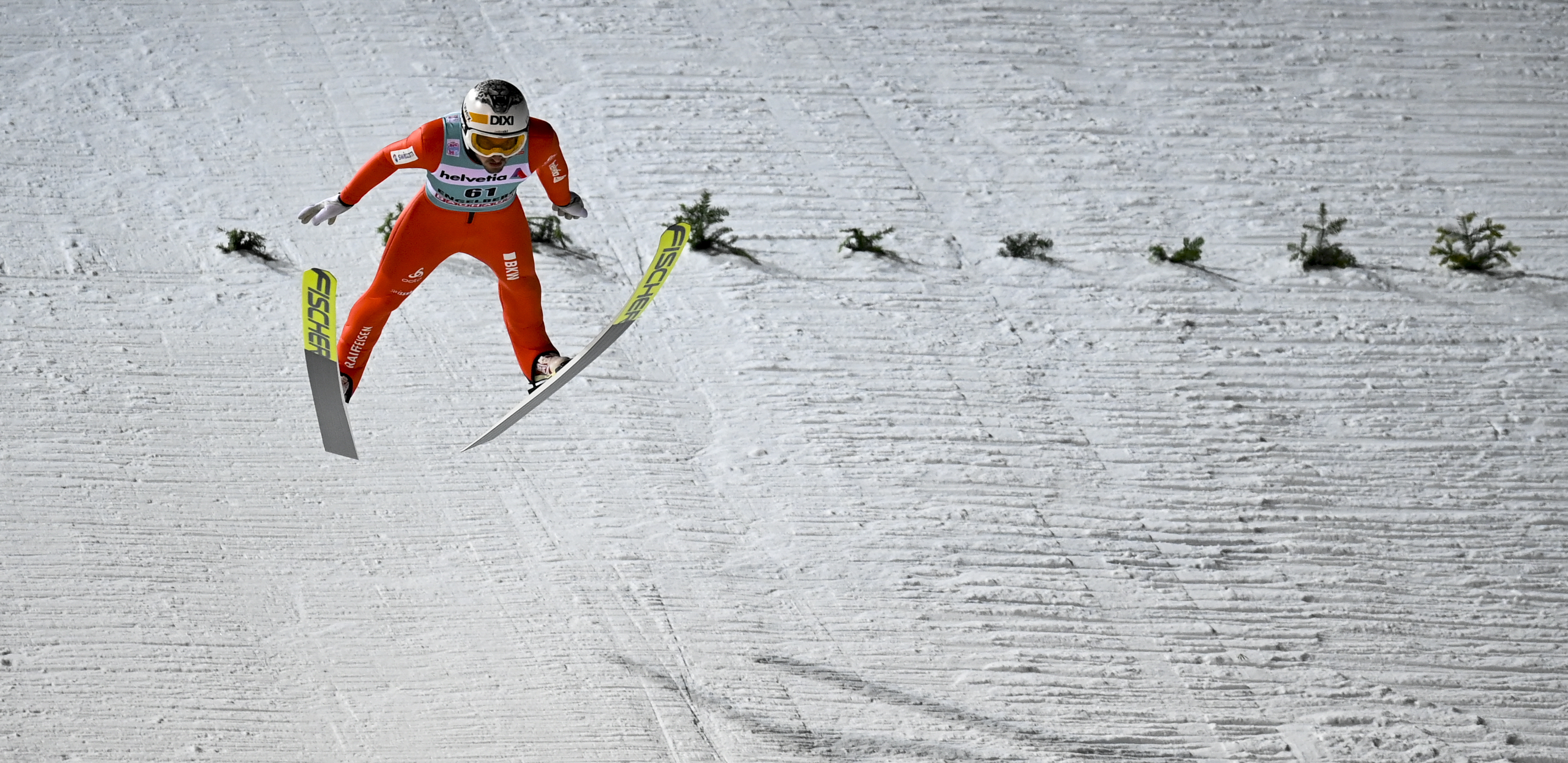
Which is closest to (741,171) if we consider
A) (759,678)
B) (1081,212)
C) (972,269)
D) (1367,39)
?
(972,269)

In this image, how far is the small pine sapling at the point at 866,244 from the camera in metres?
9.16

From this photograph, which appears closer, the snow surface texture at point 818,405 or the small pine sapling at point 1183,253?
the snow surface texture at point 818,405

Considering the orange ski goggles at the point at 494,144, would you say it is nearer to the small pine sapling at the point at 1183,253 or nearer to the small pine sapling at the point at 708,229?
the small pine sapling at the point at 708,229

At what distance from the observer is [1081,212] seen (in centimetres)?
973

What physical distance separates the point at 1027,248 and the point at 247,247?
522 centimetres

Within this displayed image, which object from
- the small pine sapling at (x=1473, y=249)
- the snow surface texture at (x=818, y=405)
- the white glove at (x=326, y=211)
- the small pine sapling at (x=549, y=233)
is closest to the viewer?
the white glove at (x=326, y=211)

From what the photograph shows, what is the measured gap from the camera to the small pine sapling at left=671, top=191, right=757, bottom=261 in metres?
8.94

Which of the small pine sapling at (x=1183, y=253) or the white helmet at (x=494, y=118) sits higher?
the small pine sapling at (x=1183, y=253)

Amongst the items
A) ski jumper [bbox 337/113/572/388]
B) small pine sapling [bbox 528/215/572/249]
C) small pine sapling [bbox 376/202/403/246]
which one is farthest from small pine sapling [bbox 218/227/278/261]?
ski jumper [bbox 337/113/572/388]

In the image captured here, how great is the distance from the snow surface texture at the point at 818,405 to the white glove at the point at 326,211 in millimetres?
1931

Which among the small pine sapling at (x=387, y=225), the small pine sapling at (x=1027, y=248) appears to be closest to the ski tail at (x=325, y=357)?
the small pine sapling at (x=387, y=225)

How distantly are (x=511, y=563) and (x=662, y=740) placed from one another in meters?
1.39

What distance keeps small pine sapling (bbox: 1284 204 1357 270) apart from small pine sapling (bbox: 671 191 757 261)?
3.76 meters

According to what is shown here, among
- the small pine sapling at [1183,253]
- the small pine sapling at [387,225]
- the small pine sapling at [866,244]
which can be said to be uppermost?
the small pine sapling at [1183,253]
